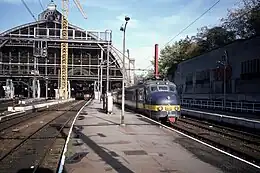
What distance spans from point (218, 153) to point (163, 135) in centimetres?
542

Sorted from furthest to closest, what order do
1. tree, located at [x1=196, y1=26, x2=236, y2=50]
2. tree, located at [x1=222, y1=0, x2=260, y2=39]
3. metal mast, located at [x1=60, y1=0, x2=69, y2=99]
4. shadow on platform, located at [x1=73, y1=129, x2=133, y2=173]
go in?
metal mast, located at [x1=60, y1=0, x2=69, y2=99] → tree, located at [x1=196, y1=26, x2=236, y2=50] → tree, located at [x1=222, y1=0, x2=260, y2=39] → shadow on platform, located at [x1=73, y1=129, x2=133, y2=173]

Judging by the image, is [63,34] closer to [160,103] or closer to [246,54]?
[246,54]

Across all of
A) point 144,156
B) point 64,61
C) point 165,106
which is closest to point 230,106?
point 165,106

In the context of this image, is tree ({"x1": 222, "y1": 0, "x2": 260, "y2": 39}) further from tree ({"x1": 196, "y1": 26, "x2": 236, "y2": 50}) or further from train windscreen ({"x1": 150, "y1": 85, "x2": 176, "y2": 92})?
train windscreen ({"x1": 150, "y1": 85, "x2": 176, "y2": 92})

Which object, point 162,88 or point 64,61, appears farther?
point 64,61

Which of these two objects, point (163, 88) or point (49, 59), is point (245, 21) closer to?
point (163, 88)

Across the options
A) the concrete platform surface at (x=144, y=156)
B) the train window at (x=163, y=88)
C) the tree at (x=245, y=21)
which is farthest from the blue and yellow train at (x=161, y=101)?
the tree at (x=245, y=21)

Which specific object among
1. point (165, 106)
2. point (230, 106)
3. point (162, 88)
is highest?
point (162, 88)

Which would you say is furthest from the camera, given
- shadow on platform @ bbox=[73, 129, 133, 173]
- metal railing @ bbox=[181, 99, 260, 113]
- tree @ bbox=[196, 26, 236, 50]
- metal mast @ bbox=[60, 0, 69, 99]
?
metal mast @ bbox=[60, 0, 69, 99]

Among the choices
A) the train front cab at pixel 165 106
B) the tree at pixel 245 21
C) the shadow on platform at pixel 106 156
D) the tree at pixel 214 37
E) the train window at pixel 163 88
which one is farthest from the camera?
the tree at pixel 214 37

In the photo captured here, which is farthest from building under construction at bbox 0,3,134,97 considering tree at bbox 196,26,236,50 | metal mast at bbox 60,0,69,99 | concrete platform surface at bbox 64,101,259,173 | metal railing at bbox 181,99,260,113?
concrete platform surface at bbox 64,101,259,173

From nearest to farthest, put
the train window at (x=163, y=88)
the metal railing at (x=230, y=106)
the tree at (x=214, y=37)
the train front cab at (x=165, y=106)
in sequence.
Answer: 1. the train front cab at (x=165, y=106)
2. the train window at (x=163, y=88)
3. the metal railing at (x=230, y=106)
4. the tree at (x=214, y=37)

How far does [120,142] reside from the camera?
15.1 meters

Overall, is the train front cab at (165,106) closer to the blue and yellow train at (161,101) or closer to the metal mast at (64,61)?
the blue and yellow train at (161,101)
